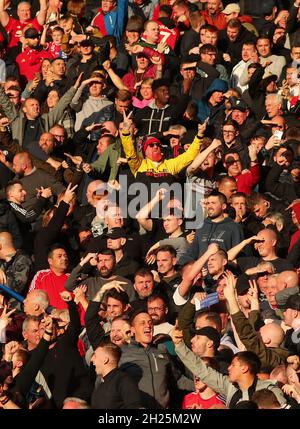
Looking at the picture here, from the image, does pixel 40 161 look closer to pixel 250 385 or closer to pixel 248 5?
pixel 248 5

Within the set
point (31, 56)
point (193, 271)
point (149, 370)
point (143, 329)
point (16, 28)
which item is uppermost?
point (143, 329)

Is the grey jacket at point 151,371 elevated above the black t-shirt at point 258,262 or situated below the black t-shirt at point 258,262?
above

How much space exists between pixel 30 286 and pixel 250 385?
15.0 ft

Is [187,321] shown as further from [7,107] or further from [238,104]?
[7,107]

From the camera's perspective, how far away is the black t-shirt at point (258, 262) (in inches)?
788

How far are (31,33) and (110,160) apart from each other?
427 cm

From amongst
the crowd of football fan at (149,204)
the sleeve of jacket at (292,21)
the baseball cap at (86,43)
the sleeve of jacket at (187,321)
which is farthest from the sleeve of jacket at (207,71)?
the sleeve of jacket at (187,321)

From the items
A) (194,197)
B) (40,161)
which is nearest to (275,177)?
(194,197)

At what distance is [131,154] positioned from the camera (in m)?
22.3

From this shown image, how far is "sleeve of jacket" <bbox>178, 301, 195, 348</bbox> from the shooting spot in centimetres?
1814

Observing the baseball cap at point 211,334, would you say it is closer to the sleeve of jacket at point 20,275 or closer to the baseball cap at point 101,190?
the sleeve of jacket at point 20,275

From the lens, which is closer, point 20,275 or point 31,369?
point 31,369

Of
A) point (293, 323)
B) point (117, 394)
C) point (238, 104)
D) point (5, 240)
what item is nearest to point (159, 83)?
point (238, 104)

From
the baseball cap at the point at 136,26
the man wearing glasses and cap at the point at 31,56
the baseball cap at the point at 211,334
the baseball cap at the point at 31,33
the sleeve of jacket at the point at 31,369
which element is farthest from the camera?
the baseball cap at the point at 31,33
